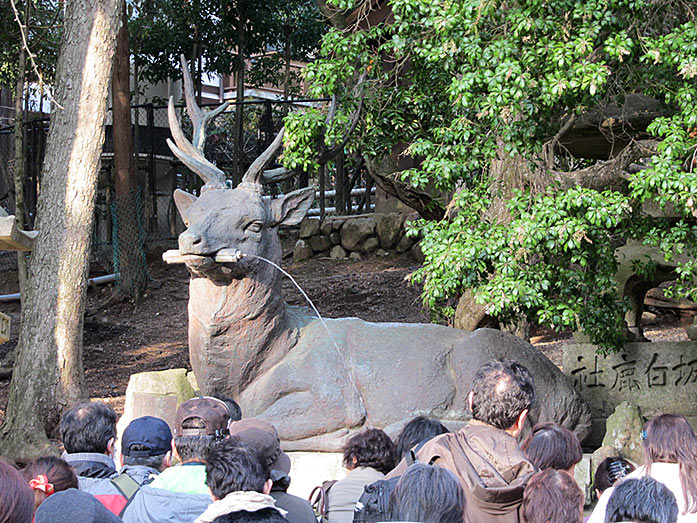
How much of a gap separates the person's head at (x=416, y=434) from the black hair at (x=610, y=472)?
812mm

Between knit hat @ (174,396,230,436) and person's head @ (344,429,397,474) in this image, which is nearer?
knit hat @ (174,396,230,436)

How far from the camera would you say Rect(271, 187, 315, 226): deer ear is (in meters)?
5.72

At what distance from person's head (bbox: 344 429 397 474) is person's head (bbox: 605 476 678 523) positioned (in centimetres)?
130

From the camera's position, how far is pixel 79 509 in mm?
2586

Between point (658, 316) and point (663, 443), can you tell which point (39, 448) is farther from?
point (658, 316)

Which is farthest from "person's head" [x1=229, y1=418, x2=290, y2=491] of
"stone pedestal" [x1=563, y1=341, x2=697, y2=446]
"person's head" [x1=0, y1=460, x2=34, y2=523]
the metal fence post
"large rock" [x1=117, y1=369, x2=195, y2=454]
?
the metal fence post

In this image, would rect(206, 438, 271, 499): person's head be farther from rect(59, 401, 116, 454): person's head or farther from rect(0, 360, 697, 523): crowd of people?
rect(59, 401, 116, 454): person's head

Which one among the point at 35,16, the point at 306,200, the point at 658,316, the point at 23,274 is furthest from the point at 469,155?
the point at 35,16

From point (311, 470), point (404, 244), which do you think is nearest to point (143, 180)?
point (404, 244)

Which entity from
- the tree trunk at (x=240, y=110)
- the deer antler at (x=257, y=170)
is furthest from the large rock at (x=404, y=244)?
the deer antler at (x=257, y=170)

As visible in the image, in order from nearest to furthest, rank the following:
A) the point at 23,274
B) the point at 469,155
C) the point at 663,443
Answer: the point at 663,443 → the point at 469,155 → the point at 23,274

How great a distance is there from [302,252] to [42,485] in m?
13.6

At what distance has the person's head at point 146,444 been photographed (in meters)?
3.80

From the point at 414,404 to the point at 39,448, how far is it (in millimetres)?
3419
